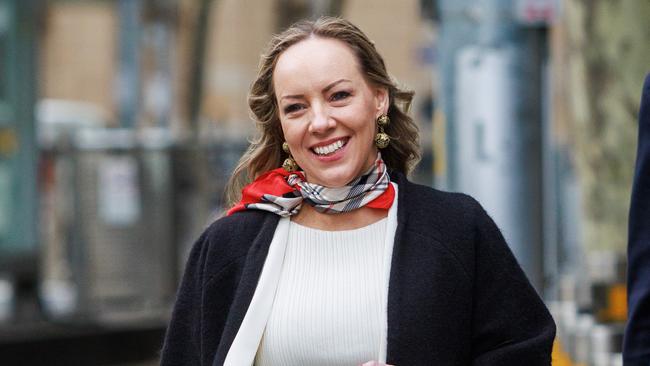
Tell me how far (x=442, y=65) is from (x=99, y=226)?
6184 mm

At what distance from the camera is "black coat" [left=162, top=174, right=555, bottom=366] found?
10.2ft

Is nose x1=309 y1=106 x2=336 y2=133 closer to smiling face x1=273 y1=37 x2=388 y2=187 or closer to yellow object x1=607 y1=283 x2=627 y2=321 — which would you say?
smiling face x1=273 y1=37 x2=388 y2=187

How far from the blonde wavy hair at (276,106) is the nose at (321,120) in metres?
0.13

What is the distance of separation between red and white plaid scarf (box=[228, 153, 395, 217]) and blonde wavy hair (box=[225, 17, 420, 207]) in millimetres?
72

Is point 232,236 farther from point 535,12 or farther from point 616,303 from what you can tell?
point 616,303

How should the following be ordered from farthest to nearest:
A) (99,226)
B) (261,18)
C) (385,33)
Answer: (385,33) < (261,18) < (99,226)

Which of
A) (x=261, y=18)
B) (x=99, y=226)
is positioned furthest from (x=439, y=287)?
(x=261, y=18)

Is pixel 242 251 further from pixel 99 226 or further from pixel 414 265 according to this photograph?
pixel 99 226

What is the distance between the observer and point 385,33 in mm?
24578

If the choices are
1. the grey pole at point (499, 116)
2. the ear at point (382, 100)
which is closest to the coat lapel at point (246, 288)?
the ear at point (382, 100)

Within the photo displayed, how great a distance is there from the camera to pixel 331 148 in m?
3.19

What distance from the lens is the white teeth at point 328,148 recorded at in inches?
125

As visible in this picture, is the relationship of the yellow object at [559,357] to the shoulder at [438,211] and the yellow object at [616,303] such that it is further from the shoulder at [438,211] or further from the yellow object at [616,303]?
the shoulder at [438,211]

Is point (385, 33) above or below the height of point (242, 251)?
below
